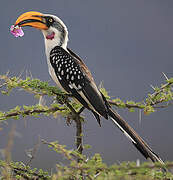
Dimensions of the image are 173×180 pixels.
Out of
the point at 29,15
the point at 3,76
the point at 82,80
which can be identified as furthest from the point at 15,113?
the point at 29,15

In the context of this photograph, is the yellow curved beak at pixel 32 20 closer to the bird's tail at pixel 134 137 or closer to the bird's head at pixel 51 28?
the bird's head at pixel 51 28

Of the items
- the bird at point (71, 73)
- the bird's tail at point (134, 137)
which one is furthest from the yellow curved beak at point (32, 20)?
the bird's tail at point (134, 137)

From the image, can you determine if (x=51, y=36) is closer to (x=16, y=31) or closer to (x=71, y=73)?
(x=16, y=31)

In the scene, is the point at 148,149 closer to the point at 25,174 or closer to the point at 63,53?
the point at 25,174

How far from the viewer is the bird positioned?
2.38m

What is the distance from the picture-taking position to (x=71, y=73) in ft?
8.81

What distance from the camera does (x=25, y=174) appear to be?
89.3 inches

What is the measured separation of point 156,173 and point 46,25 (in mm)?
1713

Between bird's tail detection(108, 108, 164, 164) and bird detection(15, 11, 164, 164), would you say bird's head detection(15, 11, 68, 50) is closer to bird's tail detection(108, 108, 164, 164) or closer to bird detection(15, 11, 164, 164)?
bird detection(15, 11, 164, 164)

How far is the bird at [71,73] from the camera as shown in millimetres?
2377

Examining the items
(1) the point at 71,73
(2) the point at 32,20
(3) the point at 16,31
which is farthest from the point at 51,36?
(1) the point at 71,73

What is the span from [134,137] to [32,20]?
1416 mm

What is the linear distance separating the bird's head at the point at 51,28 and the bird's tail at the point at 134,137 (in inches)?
35.1

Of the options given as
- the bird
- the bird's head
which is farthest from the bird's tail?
the bird's head
